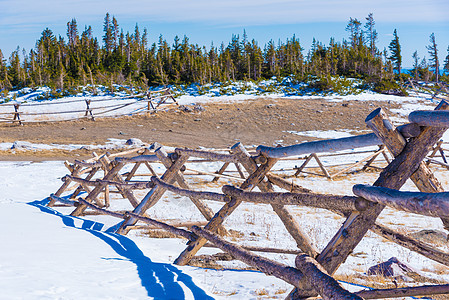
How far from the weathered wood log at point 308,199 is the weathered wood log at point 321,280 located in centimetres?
43

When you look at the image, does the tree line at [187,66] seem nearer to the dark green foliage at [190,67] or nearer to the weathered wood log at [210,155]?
the dark green foliage at [190,67]

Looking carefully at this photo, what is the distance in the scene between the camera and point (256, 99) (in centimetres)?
2959

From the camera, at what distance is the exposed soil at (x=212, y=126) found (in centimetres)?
1764

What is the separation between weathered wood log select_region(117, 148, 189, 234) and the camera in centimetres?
528

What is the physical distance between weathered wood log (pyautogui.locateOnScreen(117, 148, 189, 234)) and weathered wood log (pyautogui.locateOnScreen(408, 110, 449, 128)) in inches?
124

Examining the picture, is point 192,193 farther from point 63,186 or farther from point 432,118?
point 63,186

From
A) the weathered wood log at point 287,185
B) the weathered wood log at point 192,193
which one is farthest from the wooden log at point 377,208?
the weathered wood log at point 192,193

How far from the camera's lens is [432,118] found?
8.02 feet

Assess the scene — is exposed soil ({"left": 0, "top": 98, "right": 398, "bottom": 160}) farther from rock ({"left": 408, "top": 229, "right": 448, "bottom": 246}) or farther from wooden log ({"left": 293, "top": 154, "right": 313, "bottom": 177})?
rock ({"left": 408, "top": 229, "right": 448, "bottom": 246})

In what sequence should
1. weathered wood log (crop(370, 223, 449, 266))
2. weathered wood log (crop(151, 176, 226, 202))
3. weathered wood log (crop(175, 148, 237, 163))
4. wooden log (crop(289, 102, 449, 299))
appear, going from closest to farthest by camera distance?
wooden log (crop(289, 102, 449, 299)), weathered wood log (crop(370, 223, 449, 266)), weathered wood log (crop(151, 176, 226, 202)), weathered wood log (crop(175, 148, 237, 163))

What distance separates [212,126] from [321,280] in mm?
19835

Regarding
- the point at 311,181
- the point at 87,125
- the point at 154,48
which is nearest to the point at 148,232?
the point at 311,181

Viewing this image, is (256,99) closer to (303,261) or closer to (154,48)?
(303,261)

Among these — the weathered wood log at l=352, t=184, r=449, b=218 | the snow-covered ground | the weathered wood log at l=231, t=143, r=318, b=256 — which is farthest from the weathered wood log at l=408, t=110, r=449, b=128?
the snow-covered ground
